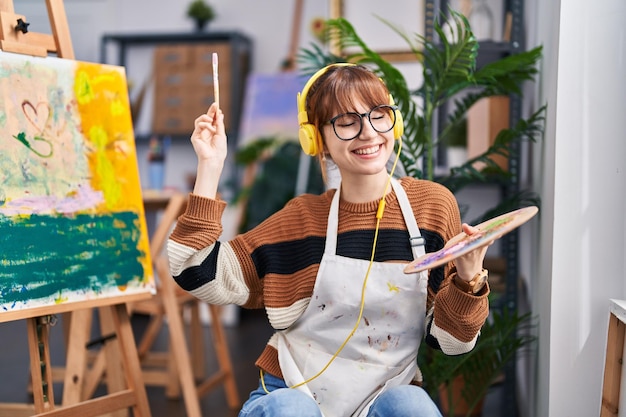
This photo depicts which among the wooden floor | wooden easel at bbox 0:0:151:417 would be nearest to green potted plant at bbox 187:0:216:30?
the wooden floor

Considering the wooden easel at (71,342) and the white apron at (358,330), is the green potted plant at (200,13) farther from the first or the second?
the white apron at (358,330)

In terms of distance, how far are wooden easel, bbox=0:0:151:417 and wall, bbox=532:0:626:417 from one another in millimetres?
1143

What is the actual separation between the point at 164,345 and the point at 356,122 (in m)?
3.14

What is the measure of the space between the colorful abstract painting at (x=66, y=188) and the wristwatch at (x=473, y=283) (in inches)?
42.1

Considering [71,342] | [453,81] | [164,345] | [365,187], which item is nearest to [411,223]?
[365,187]

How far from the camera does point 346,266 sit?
1662mm

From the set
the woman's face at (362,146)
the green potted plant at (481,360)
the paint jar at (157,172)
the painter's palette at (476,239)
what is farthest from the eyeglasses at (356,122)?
the paint jar at (157,172)

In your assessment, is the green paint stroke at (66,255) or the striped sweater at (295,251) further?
the green paint stroke at (66,255)

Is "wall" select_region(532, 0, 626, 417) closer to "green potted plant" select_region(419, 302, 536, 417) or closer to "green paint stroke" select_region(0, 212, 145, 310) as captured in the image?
"green potted plant" select_region(419, 302, 536, 417)

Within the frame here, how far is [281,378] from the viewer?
5.64 feet

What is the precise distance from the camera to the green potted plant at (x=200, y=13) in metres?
5.81

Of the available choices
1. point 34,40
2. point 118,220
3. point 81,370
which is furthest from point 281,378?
point 34,40

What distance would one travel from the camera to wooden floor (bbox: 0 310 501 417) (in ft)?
10.4

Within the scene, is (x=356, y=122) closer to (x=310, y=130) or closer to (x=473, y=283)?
(x=310, y=130)
